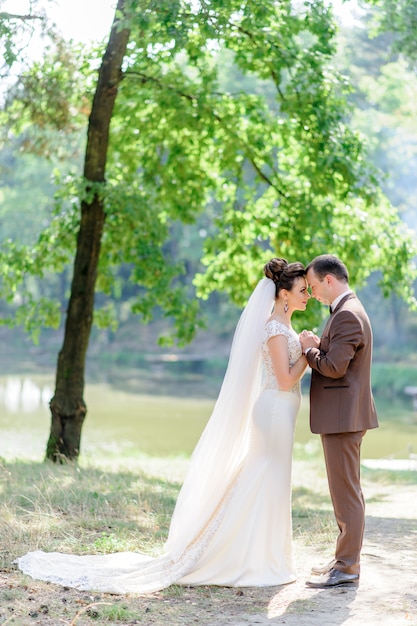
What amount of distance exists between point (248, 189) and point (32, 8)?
4066mm

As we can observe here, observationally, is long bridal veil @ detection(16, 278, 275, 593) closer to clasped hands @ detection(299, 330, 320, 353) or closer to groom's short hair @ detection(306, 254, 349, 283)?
clasped hands @ detection(299, 330, 320, 353)

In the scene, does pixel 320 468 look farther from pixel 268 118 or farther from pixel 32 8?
pixel 32 8

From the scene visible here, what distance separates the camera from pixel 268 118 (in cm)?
1230

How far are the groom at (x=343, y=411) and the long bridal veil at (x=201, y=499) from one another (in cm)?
54

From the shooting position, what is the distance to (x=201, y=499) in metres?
5.94

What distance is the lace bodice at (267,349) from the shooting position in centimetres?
596

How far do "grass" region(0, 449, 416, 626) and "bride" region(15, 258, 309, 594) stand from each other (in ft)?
0.53

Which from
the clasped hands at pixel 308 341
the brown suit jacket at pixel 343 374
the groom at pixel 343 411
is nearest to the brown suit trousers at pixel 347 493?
the groom at pixel 343 411

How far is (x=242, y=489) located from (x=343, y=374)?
1083 mm

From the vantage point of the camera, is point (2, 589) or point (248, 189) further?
point (248, 189)

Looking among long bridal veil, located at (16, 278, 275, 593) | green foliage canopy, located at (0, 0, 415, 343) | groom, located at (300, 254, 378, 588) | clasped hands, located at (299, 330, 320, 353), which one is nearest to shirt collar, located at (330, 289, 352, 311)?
groom, located at (300, 254, 378, 588)

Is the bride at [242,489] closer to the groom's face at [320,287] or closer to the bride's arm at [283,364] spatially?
the bride's arm at [283,364]

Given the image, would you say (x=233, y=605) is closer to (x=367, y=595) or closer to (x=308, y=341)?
(x=367, y=595)

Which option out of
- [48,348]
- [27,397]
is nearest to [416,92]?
[27,397]
